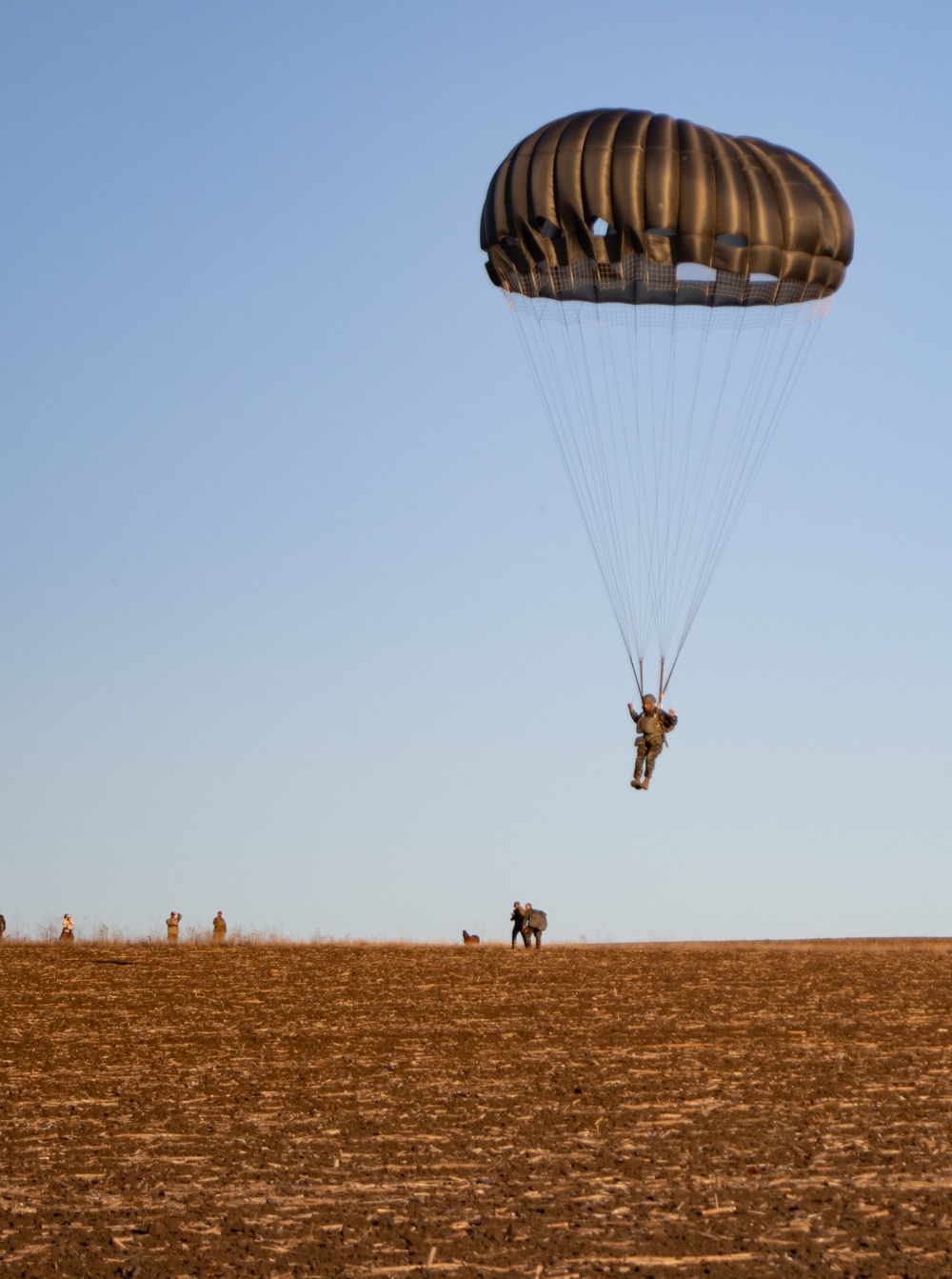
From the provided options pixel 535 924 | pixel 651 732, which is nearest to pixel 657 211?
pixel 651 732

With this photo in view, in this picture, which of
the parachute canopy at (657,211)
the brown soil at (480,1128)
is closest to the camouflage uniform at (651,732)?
the brown soil at (480,1128)

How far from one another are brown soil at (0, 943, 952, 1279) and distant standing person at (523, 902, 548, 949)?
6.20 metres

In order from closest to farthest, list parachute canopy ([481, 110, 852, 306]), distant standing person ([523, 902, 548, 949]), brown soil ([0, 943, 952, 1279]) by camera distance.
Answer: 1. brown soil ([0, 943, 952, 1279])
2. parachute canopy ([481, 110, 852, 306])
3. distant standing person ([523, 902, 548, 949])

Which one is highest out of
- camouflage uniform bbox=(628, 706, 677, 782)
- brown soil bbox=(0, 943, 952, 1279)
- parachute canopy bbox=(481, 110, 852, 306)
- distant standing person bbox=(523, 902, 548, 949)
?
parachute canopy bbox=(481, 110, 852, 306)

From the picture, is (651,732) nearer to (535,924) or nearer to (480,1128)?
(535,924)

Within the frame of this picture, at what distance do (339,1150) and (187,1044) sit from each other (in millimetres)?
6024

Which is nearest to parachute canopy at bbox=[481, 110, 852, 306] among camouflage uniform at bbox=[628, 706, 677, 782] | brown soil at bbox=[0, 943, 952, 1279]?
camouflage uniform at bbox=[628, 706, 677, 782]

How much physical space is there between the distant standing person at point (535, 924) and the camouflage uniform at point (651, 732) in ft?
24.3

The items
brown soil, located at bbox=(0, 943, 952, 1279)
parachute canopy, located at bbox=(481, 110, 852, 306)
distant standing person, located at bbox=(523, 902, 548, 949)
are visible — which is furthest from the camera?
distant standing person, located at bbox=(523, 902, 548, 949)

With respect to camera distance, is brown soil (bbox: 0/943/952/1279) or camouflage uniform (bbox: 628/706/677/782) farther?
camouflage uniform (bbox: 628/706/677/782)

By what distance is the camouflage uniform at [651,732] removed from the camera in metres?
22.6

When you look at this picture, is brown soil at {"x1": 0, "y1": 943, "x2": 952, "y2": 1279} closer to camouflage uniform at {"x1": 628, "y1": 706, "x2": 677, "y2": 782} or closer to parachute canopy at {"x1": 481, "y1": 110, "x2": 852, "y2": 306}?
camouflage uniform at {"x1": 628, "y1": 706, "x2": 677, "y2": 782}

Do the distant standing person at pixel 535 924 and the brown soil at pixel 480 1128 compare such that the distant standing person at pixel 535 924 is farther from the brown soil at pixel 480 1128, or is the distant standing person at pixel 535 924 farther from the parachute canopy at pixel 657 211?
the parachute canopy at pixel 657 211

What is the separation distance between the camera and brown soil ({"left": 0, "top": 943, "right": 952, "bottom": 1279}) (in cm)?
887
